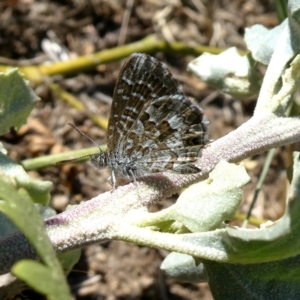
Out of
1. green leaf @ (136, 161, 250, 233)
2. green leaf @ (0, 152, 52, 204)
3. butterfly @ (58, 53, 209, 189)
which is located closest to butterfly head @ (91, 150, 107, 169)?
butterfly @ (58, 53, 209, 189)

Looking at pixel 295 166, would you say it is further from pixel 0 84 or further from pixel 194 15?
pixel 194 15

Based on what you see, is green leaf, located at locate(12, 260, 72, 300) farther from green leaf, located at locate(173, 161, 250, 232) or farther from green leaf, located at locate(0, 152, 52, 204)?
green leaf, located at locate(0, 152, 52, 204)

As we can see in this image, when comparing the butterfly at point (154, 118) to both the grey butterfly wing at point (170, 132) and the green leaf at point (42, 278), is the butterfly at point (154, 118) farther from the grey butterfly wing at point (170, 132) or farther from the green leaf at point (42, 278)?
the green leaf at point (42, 278)

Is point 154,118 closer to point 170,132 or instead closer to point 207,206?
point 170,132

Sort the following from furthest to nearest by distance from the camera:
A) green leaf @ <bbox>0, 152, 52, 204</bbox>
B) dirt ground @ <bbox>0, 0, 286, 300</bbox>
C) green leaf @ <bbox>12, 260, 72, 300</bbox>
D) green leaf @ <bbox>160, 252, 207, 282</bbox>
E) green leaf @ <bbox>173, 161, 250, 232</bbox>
Result: dirt ground @ <bbox>0, 0, 286, 300</bbox>, green leaf @ <bbox>160, 252, 207, 282</bbox>, green leaf @ <bbox>0, 152, 52, 204</bbox>, green leaf @ <bbox>173, 161, 250, 232</bbox>, green leaf @ <bbox>12, 260, 72, 300</bbox>

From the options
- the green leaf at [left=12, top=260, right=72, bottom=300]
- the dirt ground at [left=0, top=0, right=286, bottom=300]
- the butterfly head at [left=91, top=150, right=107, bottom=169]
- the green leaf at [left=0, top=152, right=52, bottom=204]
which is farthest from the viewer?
the dirt ground at [left=0, top=0, right=286, bottom=300]
